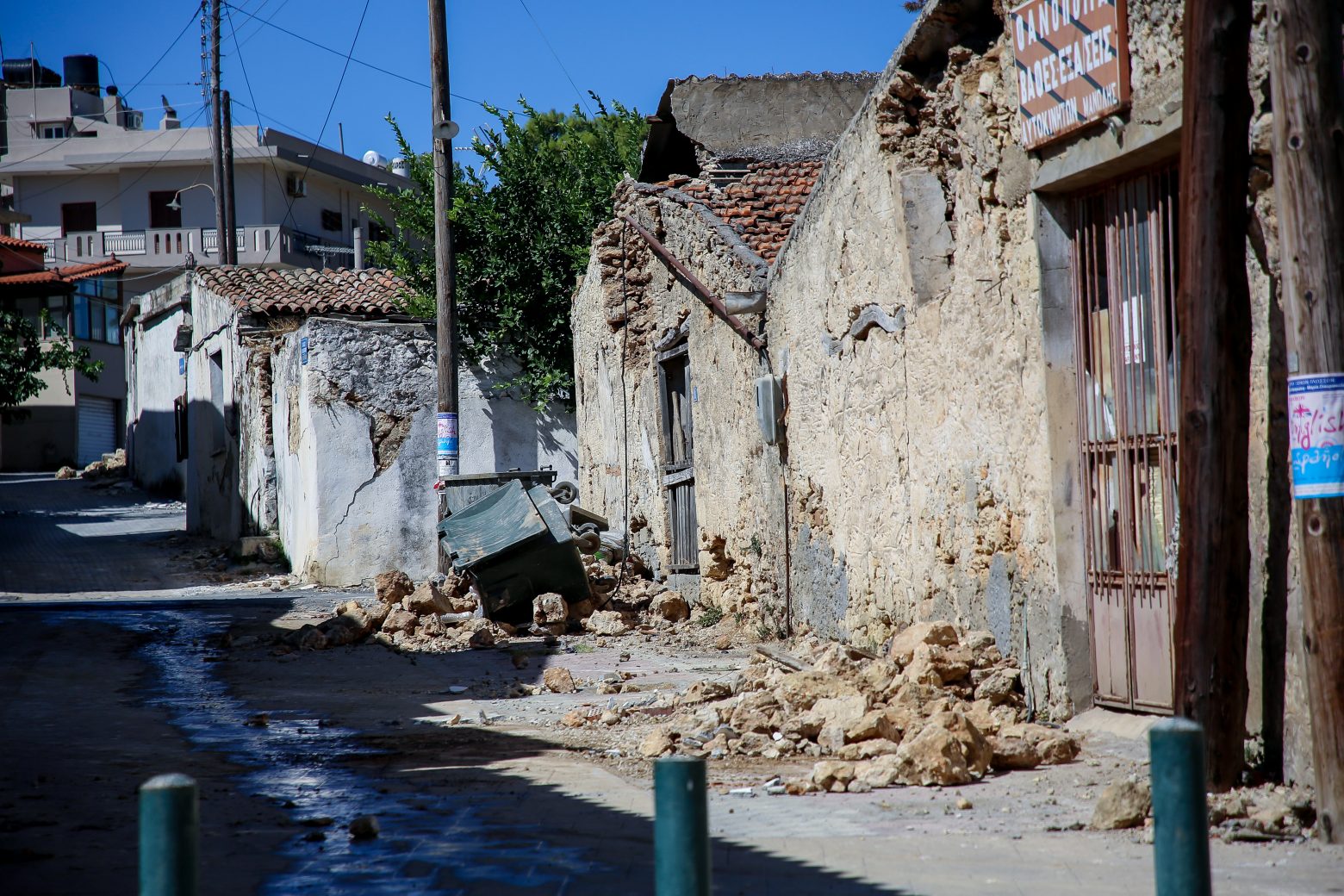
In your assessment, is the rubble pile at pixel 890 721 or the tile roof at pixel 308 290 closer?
the rubble pile at pixel 890 721

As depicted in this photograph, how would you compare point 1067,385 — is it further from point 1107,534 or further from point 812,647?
point 812,647

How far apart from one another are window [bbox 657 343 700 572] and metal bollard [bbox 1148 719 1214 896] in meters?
9.89

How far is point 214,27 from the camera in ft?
91.5

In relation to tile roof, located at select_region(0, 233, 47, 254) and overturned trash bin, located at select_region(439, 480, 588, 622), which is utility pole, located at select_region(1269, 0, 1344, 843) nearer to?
overturned trash bin, located at select_region(439, 480, 588, 622)

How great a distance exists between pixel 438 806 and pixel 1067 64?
4.31 metres

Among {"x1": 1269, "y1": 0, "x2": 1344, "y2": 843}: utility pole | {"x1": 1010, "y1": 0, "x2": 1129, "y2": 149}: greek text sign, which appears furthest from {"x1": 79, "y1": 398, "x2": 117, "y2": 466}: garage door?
{"x1": 1269, "y1": 0, "x2": 1344, "y2": 843}: utility pole

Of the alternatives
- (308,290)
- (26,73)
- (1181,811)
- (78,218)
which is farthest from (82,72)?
(1181,811)

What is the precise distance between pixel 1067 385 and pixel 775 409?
4085 mm

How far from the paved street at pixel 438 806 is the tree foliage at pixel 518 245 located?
10.4 metres

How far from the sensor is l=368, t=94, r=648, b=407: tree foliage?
20.4 metres

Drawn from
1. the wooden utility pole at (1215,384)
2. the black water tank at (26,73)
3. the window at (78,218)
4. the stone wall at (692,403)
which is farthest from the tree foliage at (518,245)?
the black water tank at (26,73)

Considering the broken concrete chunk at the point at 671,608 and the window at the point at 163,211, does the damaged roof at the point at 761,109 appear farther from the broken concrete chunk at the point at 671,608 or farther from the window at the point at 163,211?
the window at the point at 163,211

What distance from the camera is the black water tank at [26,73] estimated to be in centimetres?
4962

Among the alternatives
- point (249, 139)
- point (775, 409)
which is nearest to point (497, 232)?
point (775, 409)
